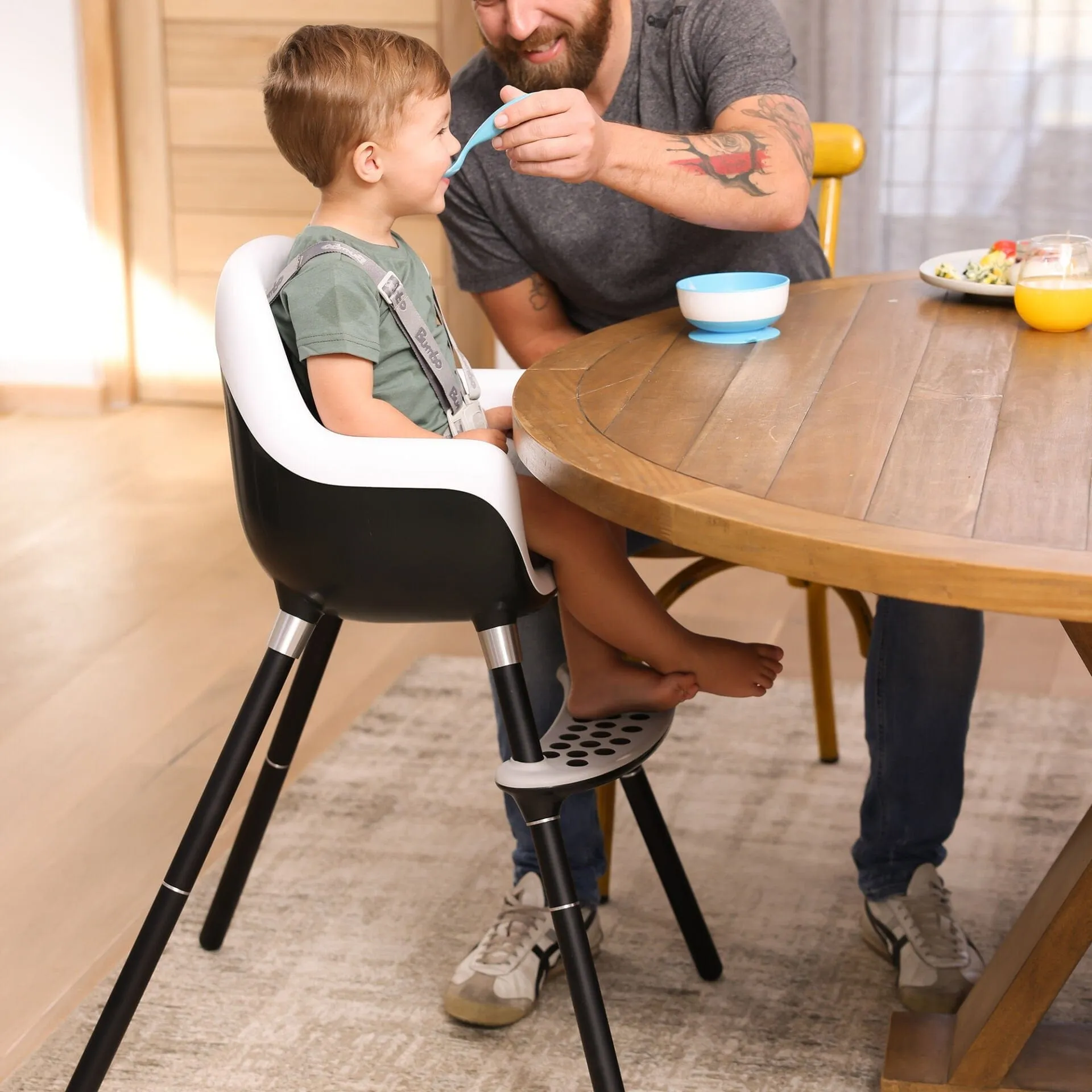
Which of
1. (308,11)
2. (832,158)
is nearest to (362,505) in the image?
(832,158)

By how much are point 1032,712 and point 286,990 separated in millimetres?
1347

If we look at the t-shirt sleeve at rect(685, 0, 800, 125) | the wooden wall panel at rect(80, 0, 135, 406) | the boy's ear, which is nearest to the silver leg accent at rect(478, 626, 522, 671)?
the boy's ear

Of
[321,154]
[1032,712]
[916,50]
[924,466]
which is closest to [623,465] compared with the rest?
[924,466]

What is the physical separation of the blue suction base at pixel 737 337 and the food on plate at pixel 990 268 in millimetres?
278

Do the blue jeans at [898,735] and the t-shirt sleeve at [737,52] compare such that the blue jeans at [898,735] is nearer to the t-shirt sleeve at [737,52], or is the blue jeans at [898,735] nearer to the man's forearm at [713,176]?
the man's forearm at [713,176]

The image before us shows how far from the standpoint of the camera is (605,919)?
185 centimetres

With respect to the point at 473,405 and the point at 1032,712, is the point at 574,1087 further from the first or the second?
the point at 1032,712

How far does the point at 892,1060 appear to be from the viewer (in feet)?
4.83

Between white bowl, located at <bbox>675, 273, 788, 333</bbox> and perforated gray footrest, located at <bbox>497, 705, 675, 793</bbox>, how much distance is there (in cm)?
41

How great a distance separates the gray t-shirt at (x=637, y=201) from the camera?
6.01 ft

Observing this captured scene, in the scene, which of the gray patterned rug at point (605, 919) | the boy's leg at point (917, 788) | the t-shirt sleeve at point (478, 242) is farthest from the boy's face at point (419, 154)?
the gray patterned rug at point (605, 919)

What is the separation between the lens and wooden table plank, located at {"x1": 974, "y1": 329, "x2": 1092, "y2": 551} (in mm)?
991

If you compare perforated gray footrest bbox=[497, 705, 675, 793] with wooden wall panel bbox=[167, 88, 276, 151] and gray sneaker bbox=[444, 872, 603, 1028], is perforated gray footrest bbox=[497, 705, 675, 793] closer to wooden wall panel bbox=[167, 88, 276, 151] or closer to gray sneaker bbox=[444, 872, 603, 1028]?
gray sneaker bbox=[444, 872, 603, 1028]

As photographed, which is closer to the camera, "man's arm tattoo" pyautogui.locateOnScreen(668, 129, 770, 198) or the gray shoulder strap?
the gray shoulder strap
